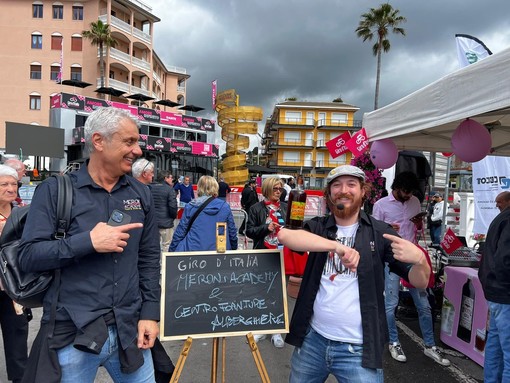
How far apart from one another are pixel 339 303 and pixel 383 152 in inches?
119

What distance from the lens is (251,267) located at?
8.04 ft

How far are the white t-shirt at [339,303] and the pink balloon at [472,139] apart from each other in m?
2.36

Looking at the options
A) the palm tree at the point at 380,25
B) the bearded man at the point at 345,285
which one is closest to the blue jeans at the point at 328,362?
the bearded man at the point at 345,285

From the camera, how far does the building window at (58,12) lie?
133ft

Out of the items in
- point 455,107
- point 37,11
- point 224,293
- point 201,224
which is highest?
point 37,11

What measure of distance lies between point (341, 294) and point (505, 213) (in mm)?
1620

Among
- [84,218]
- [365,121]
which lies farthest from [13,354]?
[365,121]

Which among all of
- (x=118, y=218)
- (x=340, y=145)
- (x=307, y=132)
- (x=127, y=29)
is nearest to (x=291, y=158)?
(x=307, y=132)

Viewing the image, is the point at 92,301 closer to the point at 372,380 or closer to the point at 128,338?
the point at 128,338

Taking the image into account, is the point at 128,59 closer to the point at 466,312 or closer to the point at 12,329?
the point at 12,329

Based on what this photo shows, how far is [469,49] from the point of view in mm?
6121

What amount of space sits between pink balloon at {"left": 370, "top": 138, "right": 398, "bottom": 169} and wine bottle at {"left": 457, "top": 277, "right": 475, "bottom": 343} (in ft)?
5.26

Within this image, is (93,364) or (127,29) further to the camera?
(127,29)

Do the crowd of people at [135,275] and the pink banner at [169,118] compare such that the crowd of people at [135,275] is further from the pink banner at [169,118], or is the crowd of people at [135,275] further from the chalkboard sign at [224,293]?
the pink banner at [169,118]
